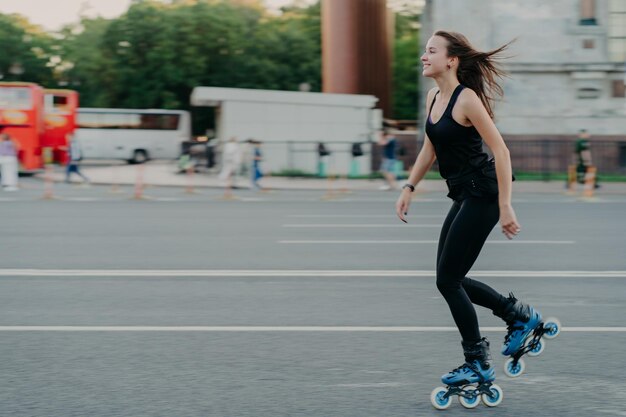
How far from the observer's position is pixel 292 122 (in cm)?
3525

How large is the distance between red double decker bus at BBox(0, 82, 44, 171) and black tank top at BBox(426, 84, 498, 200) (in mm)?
34810

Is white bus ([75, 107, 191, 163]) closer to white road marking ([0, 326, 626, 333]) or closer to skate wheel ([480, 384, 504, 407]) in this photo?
white road marking ([0, 326, 626, 333])

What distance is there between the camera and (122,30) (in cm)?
6512

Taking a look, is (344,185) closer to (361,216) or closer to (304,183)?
(304,183)

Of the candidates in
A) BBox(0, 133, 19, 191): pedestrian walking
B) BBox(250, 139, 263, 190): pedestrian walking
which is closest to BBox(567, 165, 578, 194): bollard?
BBox(250, 139, 263, 190): pedestrian walking

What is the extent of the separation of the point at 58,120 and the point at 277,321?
4163 centimetres

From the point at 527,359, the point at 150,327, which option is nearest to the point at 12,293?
the point at 150,327

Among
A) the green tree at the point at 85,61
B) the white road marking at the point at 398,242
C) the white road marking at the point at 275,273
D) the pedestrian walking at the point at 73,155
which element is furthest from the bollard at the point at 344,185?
the green tree at the point at 85,61

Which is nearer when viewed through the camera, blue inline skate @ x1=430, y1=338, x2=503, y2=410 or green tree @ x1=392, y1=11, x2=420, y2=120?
blue inline skate @ x1=430, y1=338, x2=503, y2=410

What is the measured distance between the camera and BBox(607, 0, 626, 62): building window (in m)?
33.8

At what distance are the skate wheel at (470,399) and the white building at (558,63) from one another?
2947 centimetres

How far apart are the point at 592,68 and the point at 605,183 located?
5638 mm

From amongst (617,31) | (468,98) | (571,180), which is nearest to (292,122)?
(617,31)

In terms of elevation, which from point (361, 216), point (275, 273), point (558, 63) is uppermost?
point (558, 63)
